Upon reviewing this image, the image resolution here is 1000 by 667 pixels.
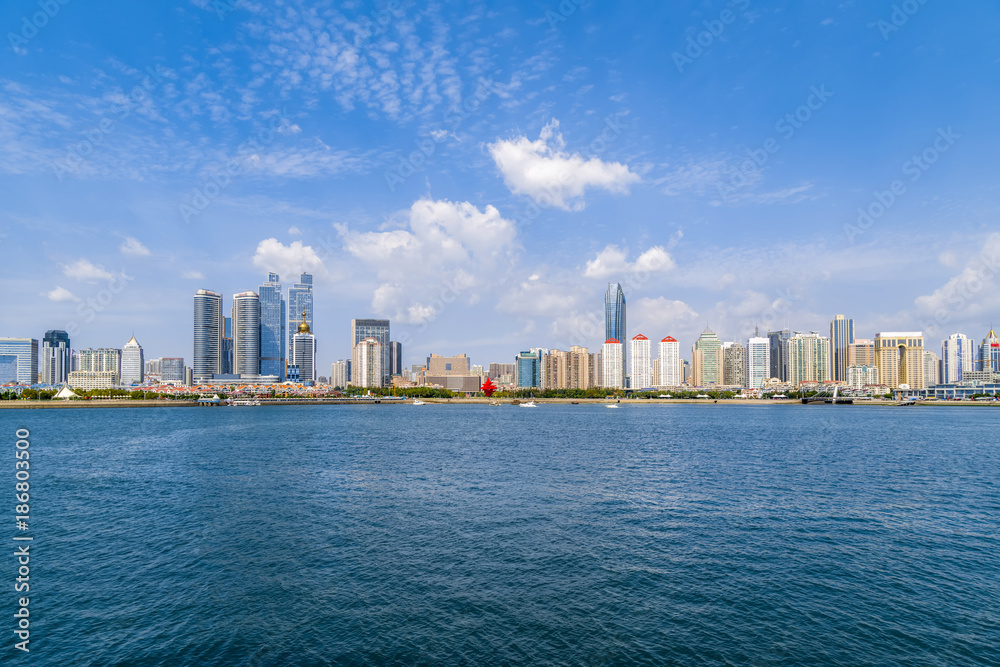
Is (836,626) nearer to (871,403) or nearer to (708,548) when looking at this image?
(708,548)

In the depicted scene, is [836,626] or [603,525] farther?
[603,525]

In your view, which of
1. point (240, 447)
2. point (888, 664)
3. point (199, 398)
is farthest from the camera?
point (199, 398)

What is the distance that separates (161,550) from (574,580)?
16.2 meters

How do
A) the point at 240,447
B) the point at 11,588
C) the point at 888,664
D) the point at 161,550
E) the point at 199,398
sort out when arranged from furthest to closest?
the point at 199,398, the point at 240,447, the point at 161,550, the point at 11,588, the point at 888,664

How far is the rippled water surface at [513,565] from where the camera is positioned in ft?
47.2

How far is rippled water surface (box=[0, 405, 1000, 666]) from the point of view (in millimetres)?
14398

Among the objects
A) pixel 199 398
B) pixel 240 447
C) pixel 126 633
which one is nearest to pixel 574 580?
pixel 126 633

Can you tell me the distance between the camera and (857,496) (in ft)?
104

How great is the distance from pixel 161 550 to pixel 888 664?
2435cm

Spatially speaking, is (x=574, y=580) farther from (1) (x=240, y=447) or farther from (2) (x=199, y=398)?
(2) (x=199, y=398)

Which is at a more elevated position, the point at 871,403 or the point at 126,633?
the point at 126,633

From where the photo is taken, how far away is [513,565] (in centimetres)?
1981

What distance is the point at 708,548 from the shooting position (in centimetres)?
2180

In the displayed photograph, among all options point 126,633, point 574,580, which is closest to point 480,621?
point 574,580
